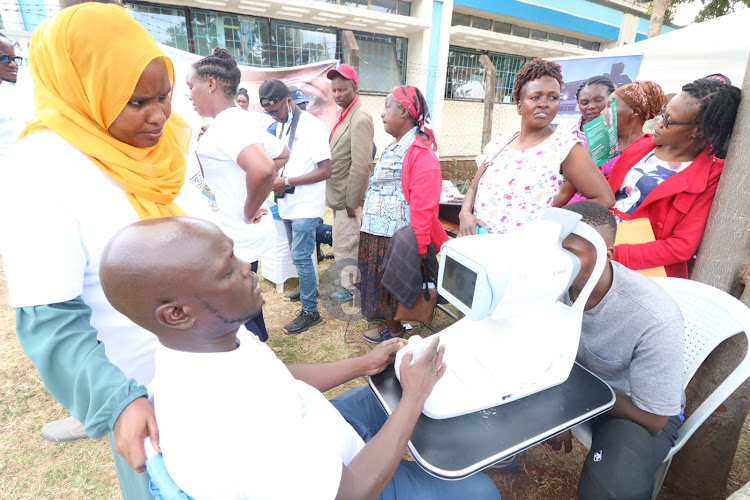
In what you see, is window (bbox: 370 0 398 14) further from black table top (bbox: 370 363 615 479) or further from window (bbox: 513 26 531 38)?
black table top (bbox: 370 363 615 479)

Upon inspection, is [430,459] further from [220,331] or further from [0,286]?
[0,286]

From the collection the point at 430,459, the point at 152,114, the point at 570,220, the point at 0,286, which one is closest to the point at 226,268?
the point at 152,114

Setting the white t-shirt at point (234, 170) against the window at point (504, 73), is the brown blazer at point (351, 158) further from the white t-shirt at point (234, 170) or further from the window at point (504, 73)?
the window at point (504, 73)

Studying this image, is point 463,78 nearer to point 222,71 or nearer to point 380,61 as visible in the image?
point 380,61

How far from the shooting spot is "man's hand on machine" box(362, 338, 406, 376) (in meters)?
1.30

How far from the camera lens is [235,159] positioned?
1982 millimetres

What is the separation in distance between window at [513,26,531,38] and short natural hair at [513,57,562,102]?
955 centimetres

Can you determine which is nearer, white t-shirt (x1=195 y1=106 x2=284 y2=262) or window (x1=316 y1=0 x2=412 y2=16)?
white t-shirt (x1=195 y1=106 x2=284 y2=262)

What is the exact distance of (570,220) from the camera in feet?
3.59

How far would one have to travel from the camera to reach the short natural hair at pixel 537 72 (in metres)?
2.09

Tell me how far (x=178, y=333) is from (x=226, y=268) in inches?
6.4

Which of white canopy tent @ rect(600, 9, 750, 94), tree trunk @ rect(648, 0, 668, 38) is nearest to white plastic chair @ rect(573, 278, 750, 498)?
white canopy tent @ rect(600, 9, 750, 94)

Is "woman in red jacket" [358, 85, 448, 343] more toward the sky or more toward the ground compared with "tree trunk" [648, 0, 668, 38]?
more toward the ground

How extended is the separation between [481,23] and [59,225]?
35.5ft
